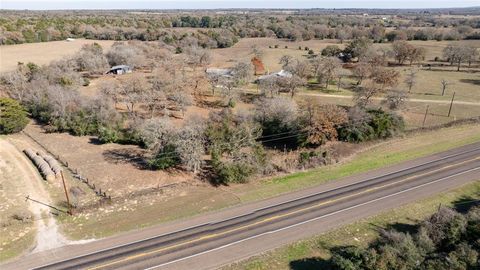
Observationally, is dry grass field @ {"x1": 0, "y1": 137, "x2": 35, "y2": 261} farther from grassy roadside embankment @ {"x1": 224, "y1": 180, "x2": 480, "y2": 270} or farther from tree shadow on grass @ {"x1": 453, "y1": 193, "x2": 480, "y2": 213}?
tree shadow on grass @ {"x1": 453, "y1": 193, "x2": 480, "y2": 213}

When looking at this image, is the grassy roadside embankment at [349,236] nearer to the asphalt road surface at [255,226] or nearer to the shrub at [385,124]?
the asphalt road surface at [255,226]

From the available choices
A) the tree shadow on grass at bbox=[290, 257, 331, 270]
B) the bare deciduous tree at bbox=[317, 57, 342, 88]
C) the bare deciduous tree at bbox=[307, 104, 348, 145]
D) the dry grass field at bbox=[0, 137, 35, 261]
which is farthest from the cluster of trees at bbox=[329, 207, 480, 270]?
the bare deciduous tree at bbox=[317, 57, 342, 88]

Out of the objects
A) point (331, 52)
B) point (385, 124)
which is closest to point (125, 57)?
point (331, 52)

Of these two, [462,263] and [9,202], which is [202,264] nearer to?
[462,263]

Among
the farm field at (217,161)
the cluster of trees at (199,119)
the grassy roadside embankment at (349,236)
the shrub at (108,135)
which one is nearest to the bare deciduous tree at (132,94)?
the cluster of trees at (199,119)

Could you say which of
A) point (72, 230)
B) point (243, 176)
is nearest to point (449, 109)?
point (243, 176)

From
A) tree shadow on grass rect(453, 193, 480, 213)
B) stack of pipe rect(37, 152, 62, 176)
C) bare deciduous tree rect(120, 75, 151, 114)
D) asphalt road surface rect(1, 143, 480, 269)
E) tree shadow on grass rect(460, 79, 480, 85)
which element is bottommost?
stack of pipe rect(37, 152, 62, 176)

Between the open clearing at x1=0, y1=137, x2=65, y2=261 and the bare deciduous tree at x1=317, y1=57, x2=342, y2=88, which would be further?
the bare deciduous tree at x1=317, y1=57, x2=342, y2=88

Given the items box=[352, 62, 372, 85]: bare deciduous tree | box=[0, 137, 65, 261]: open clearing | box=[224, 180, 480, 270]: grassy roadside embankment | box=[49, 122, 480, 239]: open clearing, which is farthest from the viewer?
box=[352, 62, 372, 85]: bare deciduous tree
